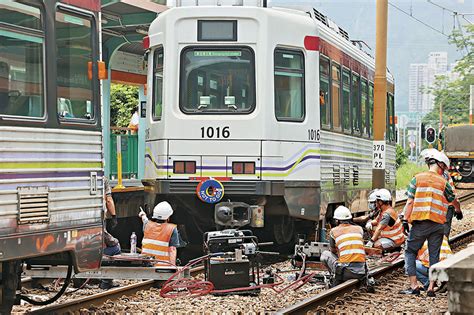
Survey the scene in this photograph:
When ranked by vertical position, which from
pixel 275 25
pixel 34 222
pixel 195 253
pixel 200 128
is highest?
pixel 275 25

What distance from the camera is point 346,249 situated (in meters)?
11.6

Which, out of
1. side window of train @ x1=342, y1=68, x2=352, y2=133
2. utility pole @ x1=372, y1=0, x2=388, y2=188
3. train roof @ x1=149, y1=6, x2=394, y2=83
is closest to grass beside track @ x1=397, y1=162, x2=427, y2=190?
utility pole @ x1=372, y1=0, x2=388, y2=188

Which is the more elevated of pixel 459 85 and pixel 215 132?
pixel 459 85

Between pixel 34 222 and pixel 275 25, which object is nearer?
pixel 34 222

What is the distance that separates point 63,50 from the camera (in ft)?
28.2

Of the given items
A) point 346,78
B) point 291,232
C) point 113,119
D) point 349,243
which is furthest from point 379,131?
point 113,119

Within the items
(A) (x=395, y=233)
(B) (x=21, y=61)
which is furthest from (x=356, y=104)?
(B) (x=21, y=61)

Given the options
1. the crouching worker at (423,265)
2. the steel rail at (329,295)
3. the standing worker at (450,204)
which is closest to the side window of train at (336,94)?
the standing worker at (450,204)

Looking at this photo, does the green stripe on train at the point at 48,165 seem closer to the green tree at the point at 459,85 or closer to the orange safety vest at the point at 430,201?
the orange safety vest at the point at 430,201

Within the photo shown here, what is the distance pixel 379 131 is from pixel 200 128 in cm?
443

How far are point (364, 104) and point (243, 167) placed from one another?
5.66 meters

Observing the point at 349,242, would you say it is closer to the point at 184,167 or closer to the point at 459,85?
the point at 184,167

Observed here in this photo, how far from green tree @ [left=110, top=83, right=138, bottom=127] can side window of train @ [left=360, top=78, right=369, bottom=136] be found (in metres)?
10.1

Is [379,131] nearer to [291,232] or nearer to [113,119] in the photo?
[291,232]
